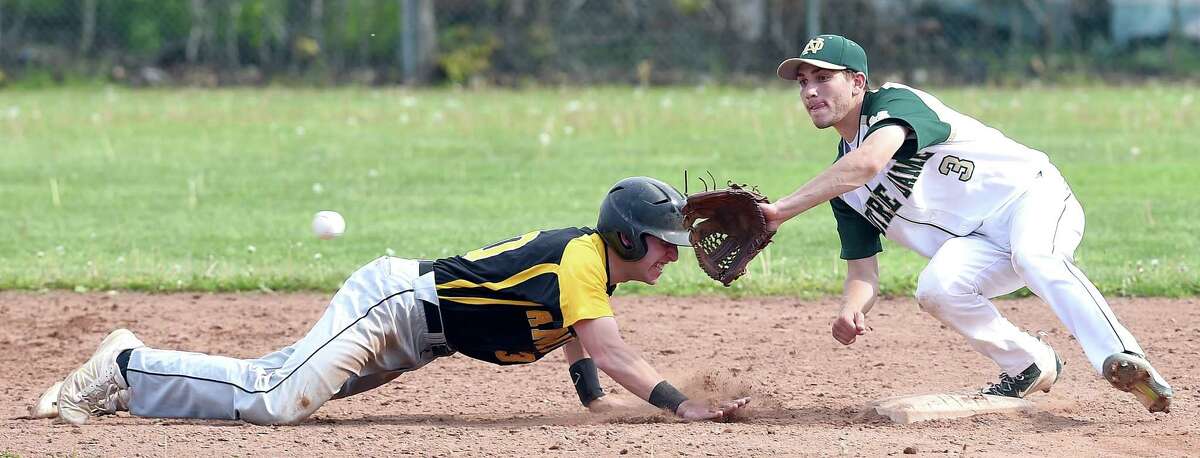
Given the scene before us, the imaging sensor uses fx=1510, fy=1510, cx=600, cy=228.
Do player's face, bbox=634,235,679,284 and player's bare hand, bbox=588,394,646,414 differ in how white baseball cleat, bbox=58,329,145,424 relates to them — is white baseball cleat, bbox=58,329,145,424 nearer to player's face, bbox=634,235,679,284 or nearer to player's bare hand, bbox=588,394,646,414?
player's bare hand, bbox=588,394,646,414

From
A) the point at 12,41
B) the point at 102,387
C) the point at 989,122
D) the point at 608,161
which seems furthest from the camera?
the point at 12,41

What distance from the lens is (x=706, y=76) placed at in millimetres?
20156

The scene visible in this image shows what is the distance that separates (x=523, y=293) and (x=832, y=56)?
1405 millimetres

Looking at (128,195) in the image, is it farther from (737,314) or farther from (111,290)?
(737,314)

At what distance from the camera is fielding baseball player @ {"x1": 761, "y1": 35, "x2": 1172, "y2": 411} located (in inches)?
211

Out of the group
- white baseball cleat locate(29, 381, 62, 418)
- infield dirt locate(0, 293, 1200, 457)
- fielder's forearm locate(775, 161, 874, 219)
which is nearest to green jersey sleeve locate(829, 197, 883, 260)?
infield dirt locate(0, 293, 1200, 457)

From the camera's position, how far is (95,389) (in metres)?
5.52

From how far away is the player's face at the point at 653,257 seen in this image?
17.3 feet

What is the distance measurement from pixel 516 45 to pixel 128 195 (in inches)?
363

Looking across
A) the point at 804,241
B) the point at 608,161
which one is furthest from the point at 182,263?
the point at 608,161

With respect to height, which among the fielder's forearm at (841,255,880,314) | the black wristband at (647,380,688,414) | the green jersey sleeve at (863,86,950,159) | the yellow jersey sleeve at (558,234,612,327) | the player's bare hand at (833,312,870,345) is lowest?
the black wristband at (647,380,688,414)

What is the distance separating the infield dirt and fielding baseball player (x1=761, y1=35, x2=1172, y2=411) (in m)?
0.35

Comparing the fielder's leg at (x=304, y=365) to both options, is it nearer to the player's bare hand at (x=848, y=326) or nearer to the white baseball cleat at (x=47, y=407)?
the white baseball cleat at (x=47, y=407)

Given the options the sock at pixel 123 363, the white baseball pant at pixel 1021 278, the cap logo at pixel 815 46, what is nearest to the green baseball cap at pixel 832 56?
the cap logo at pixel 815 46
